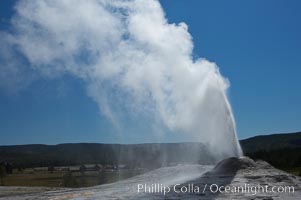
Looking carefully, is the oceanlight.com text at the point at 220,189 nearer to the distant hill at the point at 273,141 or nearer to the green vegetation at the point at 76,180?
the green vegetation at the point at 76,180

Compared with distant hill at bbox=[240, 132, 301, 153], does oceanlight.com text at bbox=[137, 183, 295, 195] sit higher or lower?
lower

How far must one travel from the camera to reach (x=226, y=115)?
21.5m

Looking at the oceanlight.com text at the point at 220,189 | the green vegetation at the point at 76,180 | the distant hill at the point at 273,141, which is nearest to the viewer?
the oceanlight.com text at the point at 220,189

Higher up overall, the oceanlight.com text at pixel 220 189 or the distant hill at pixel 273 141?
the distant hill at pixel 273 141

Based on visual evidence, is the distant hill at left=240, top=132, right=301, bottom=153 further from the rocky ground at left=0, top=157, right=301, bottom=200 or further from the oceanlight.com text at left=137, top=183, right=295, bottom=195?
the oceanlight.com text at left=137, top=183, right=295, bottom=195

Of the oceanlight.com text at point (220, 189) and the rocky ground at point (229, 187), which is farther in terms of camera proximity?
the oceanlight.com text at point (220, 189)

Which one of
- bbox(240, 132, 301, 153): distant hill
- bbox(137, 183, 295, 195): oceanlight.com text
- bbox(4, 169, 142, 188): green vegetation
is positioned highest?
bbox(240, 132, 301, 153): distant hill

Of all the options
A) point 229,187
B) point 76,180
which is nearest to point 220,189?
point 229,187

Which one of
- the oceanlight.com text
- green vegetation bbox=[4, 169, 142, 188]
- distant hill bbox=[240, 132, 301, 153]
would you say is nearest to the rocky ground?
the oceanlight.com text

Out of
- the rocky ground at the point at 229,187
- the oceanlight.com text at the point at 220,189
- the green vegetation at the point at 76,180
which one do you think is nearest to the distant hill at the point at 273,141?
the green vegetation at the point at 76,180

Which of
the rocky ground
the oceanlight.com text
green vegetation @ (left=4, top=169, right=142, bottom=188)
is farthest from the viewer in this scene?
green vegetation @ (left=4, top=169, right=142, bottom=188)

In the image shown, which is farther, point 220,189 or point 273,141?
point 273,141

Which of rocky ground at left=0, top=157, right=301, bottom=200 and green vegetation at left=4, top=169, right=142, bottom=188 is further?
green vegetation at left=4, top=169, right=142, bottom=188

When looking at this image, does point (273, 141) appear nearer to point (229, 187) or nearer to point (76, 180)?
point (76, 180)
